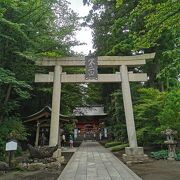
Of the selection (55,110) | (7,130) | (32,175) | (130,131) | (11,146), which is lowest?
(32,175)

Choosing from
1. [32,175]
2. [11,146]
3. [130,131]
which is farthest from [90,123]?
[32,175]

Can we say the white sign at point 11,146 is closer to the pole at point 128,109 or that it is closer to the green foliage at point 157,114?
the pole at point 128,109

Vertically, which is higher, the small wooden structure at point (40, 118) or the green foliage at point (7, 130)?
the small wooden structure at point (40, 118)

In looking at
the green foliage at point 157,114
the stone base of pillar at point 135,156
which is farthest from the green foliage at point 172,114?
the stone base of pillar at point 135,156

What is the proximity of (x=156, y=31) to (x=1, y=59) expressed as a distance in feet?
35.4

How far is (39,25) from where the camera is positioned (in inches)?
700

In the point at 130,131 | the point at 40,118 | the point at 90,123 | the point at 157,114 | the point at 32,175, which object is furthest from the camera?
the point at 90,123

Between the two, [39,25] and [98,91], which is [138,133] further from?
[98,91]

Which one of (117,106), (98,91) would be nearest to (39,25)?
(117,106)

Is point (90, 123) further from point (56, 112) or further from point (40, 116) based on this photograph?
point (56, 112)

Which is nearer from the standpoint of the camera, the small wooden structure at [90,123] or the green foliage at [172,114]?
the green foliage at [172,114]

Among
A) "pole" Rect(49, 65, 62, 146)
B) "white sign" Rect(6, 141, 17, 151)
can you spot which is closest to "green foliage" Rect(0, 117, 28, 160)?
"pole" Rect(49, 65, 62, 146)

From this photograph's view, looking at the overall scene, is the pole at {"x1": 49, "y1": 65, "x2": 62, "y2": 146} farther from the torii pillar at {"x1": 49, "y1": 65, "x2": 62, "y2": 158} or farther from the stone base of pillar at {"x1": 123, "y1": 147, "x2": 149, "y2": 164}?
the stone base of pillar at {"x1": 123, "y1": 147, "x2": 149, "y2": 164}

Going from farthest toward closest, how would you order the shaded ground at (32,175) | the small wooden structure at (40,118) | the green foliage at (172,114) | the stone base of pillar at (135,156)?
the small wooden structure at (40,118) < the green foliage at (172,114) < the stone base of pillar at (135,156) < the shaded ground at (32,175)
